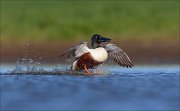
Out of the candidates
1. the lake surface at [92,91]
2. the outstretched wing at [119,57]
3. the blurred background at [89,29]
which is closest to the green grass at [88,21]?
the blurred background at [89,29]

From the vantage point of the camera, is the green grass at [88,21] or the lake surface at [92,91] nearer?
the lake surface at [92,91]

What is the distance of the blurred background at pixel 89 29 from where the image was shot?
898 inches

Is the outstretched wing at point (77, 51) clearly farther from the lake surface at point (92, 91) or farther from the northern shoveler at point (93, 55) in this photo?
the lake surface at point (92, 91)

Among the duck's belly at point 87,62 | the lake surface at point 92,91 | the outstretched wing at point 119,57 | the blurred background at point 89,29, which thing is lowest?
the lake surface at point 92,91

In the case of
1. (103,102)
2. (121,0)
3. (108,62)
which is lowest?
(103,102)

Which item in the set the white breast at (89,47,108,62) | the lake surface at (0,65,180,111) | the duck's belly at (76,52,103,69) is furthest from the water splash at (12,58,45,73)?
the white breast at (89,47,108,62)

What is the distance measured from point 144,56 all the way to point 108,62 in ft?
14.0

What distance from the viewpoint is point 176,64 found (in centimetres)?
2044

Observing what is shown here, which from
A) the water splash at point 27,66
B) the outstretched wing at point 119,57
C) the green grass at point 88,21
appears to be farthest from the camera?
the green grass at point 88,21

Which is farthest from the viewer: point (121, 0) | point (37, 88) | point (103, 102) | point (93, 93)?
point (121, 0)

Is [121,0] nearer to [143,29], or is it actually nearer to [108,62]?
[143,29]

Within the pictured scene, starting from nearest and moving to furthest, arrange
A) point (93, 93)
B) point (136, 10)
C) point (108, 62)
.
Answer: point (93, 93), point (108, 62), point (136, 10)

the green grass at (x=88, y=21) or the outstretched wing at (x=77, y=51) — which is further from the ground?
the green grass at (x=88, y=21)

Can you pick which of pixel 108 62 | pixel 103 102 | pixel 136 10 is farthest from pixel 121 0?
pixel 103 102
